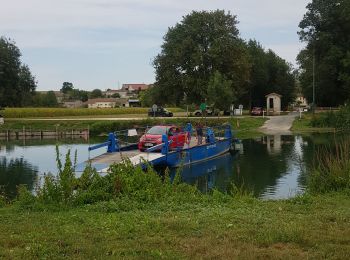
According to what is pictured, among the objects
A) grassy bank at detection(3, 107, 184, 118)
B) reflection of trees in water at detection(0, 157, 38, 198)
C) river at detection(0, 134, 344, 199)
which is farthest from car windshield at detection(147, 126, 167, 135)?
grassy bank at detection(3, 107, 184, 118)

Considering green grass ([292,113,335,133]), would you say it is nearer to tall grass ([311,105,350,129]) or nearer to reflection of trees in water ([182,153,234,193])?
tall grass ([311,105,350,129])

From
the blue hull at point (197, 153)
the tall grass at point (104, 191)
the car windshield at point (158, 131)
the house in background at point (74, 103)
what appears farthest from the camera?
the house in background at point (74, 103)

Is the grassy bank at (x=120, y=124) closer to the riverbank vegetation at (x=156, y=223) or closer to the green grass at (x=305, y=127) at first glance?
the green grass at (x=305, y=127)

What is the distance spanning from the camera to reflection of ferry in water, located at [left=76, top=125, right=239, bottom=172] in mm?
24884

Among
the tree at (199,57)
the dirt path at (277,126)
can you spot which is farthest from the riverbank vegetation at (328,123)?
the tree at (199,57)

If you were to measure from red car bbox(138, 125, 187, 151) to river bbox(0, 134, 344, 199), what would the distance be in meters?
1.74

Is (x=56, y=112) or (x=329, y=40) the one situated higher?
(x=329, y=40)

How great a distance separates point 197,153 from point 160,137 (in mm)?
3197

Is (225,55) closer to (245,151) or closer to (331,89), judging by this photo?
(331,89)

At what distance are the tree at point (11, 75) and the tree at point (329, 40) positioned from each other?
41.3 meters

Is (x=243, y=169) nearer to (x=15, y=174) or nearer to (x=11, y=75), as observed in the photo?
(x=15, y=174)

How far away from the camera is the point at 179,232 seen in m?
7.79

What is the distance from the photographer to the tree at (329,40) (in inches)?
2397

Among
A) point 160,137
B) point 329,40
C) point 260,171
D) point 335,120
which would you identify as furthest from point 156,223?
point 329,40
